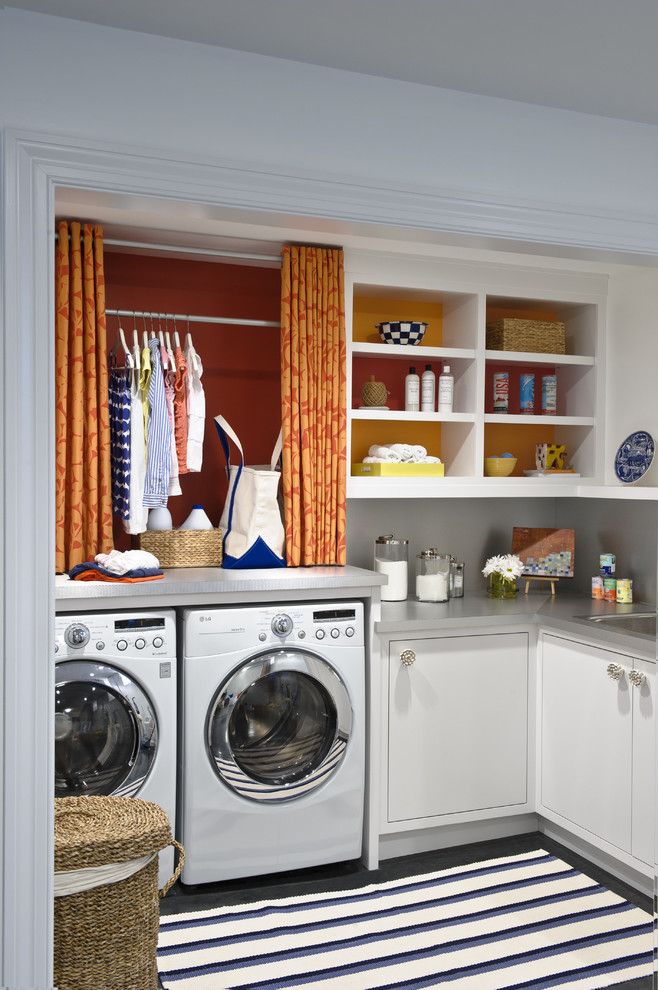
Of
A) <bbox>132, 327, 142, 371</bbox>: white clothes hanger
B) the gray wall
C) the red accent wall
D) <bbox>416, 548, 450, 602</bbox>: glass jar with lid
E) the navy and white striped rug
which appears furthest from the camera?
the gray wall

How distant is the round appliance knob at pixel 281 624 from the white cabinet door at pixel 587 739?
1.08m

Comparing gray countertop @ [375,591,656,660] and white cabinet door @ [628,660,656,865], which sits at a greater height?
gray countertop @ [375,591,656,660]

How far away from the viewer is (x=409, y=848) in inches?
129

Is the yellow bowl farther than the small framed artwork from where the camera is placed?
No

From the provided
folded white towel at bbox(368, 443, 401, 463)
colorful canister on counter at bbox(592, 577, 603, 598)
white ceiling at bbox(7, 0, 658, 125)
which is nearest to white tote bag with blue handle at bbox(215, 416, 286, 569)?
folded white towel at bbox(368, 443, 401, 463)

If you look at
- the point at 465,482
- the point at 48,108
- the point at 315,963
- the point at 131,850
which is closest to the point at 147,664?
the point at 131,850

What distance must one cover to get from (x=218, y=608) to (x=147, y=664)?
313mm

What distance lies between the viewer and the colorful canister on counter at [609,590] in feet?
12.1

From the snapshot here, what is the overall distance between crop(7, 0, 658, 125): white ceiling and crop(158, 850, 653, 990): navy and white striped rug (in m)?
2.40

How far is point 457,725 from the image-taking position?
327 centimetres

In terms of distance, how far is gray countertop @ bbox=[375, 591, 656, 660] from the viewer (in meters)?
2.99

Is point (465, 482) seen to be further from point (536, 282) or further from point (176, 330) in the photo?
point (176, 330)

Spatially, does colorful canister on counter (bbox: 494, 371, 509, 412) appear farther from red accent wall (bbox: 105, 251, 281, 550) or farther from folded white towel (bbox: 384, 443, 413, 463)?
red accent wall (bbox: 105, 251, 281, 550)

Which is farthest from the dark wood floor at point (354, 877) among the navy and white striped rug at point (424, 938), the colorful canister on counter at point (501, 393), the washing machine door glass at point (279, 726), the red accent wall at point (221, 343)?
the colorful canister on counter at point (501, 393)
